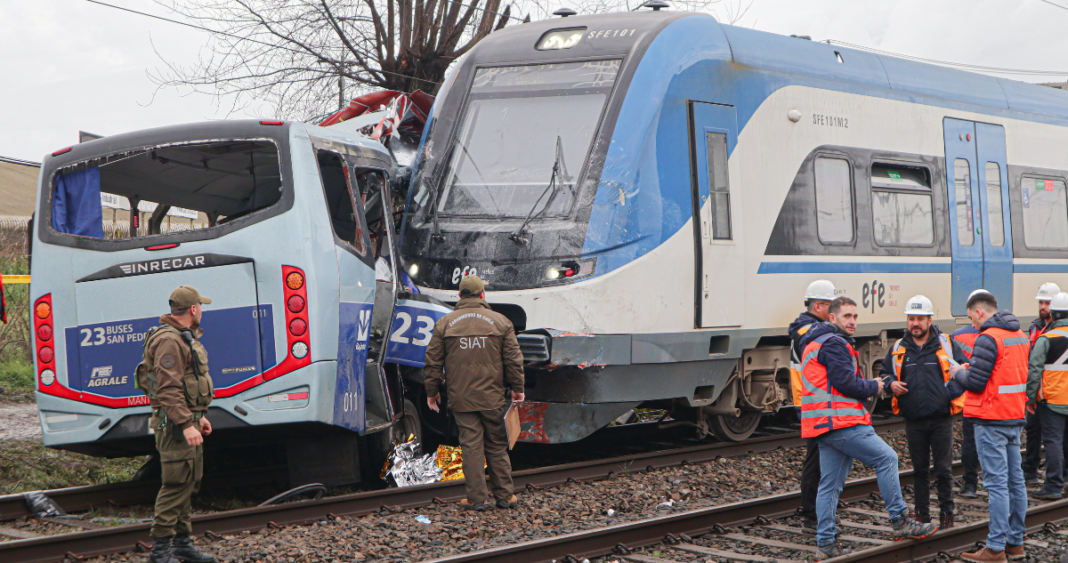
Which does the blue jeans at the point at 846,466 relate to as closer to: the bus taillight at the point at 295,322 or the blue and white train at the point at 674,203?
the blue and white train at the point at 674,203

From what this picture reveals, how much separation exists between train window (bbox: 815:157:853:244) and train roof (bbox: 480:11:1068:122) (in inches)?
30.1

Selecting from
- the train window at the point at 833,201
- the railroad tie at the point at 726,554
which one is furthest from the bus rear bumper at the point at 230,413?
the train window at the point at 833,201

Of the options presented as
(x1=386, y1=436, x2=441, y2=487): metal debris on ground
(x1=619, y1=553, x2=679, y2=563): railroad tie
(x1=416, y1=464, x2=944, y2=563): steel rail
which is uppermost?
(x1=386, y1=436, x2=441, y2=487): metal debris on ground

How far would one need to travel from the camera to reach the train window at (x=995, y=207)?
36.8 ft

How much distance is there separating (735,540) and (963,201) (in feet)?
19.8

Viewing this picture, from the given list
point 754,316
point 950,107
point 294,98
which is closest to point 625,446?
point 754,316

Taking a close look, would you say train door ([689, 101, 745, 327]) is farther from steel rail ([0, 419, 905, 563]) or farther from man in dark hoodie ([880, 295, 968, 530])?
man in dark hoodie ([880, 295, 968, 530])

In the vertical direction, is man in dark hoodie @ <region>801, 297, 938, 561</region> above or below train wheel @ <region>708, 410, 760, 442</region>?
above

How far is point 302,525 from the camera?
22.0ft

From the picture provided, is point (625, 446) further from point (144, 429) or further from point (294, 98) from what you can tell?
point (294, 98)

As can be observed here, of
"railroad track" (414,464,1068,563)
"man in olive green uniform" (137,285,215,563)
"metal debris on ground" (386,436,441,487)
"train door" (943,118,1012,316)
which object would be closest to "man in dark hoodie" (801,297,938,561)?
"railroad track" (414,464,1068,563)

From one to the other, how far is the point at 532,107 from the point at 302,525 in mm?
3842

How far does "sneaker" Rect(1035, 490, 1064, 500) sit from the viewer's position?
7.93 m

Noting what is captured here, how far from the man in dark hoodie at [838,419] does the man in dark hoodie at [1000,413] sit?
1.58ft
